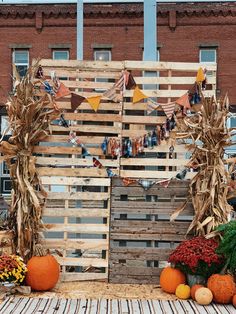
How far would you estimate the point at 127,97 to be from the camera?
8250mm

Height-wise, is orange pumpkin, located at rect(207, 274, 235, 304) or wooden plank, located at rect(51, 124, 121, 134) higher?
wooden plank, located at rect(51, 124, 121, 134)

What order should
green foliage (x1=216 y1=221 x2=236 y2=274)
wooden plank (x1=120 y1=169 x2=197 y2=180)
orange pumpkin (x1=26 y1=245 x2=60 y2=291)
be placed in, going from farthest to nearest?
1. wooden plank (x1=120 y1=169 x2=197 y2=180)
2. orange pumpkin (x1=26 y1=245 x2=60 y2=291)
3. green foliage (x1=216 y1=221 x2=236 y2=274)

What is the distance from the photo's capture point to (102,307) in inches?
245

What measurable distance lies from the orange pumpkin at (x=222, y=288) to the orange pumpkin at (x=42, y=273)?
7.37ft

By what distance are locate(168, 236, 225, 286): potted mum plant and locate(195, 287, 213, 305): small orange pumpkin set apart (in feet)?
1.07

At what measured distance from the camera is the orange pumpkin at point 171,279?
696 cm

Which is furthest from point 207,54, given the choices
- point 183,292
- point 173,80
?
point 183,292

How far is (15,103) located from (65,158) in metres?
1.23

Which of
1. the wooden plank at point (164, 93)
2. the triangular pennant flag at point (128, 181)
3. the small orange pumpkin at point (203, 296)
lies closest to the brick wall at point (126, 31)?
the wooden plank at point (164, 93)

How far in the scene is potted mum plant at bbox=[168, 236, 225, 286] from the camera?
676 centimetres

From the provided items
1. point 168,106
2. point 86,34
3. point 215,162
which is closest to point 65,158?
point 168,106

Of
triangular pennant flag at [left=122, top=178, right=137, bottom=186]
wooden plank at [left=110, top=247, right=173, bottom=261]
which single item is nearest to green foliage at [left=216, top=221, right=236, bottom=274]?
wooden plank at [left=110, top=247, right=173, bottom=261]

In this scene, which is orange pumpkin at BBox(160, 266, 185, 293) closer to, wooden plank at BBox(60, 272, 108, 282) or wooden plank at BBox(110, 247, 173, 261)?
wooden plank at BBox(110, 247, 173, 261)

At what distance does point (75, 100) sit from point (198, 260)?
3.28m
